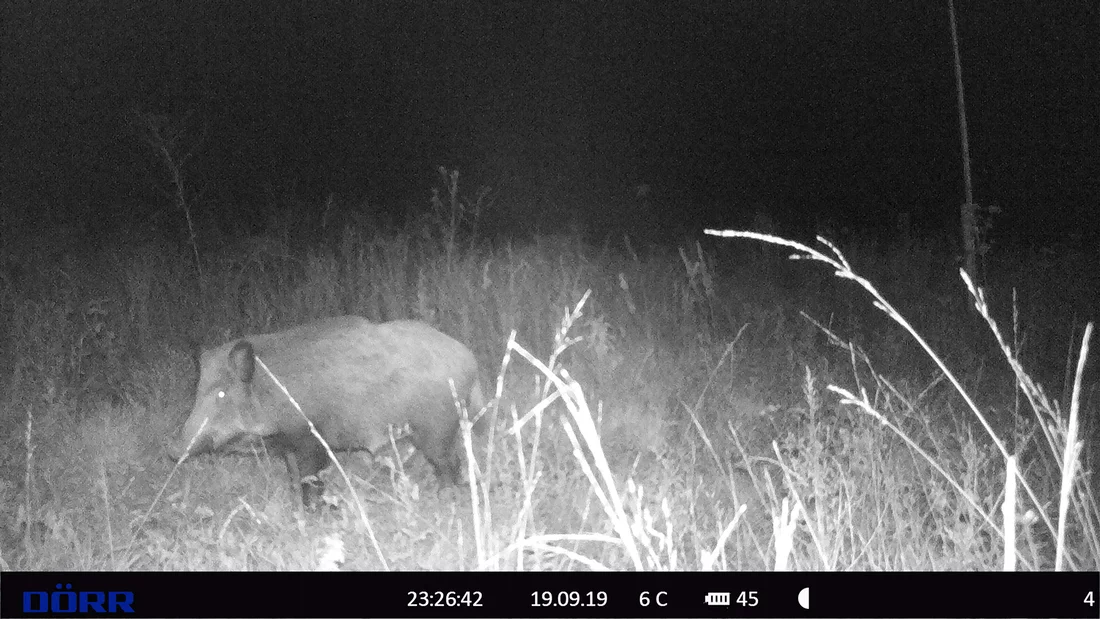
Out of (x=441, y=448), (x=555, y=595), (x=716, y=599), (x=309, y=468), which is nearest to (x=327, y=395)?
(x=309, y=468)

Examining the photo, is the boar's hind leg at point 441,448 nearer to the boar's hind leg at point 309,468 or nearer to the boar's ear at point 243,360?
the boar's hind leg at point 309,468

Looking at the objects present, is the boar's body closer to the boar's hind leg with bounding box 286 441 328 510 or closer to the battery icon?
the boar's hind leg with bounding box 286 441 328 510

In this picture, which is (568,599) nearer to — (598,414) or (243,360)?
(243,360)

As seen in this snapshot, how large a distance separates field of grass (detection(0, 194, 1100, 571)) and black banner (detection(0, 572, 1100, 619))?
0.30 feet

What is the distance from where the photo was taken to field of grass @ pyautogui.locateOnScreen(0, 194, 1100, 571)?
3.11 meters

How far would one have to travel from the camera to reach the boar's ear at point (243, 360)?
4343 millimetres

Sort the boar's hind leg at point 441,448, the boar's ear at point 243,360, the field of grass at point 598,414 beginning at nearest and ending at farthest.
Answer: the field of grass at point 598,414 → the boar's ear at point 243,360 → the boar's hind leg at point 441,448

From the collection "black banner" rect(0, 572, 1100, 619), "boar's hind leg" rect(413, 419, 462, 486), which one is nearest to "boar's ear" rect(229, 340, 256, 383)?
"boar's hind leg" rect(413, 419, 462, 486)

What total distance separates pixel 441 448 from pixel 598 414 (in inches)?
41.8

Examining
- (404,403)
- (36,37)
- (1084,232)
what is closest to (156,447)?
(404,403)

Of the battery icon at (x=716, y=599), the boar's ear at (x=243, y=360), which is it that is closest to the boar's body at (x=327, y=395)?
the boar's ear at (x=243, y=360)

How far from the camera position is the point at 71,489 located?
175 inches

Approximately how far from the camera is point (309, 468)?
4367 mm

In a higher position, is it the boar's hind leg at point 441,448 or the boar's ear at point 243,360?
the boar's ear at point 243,360
